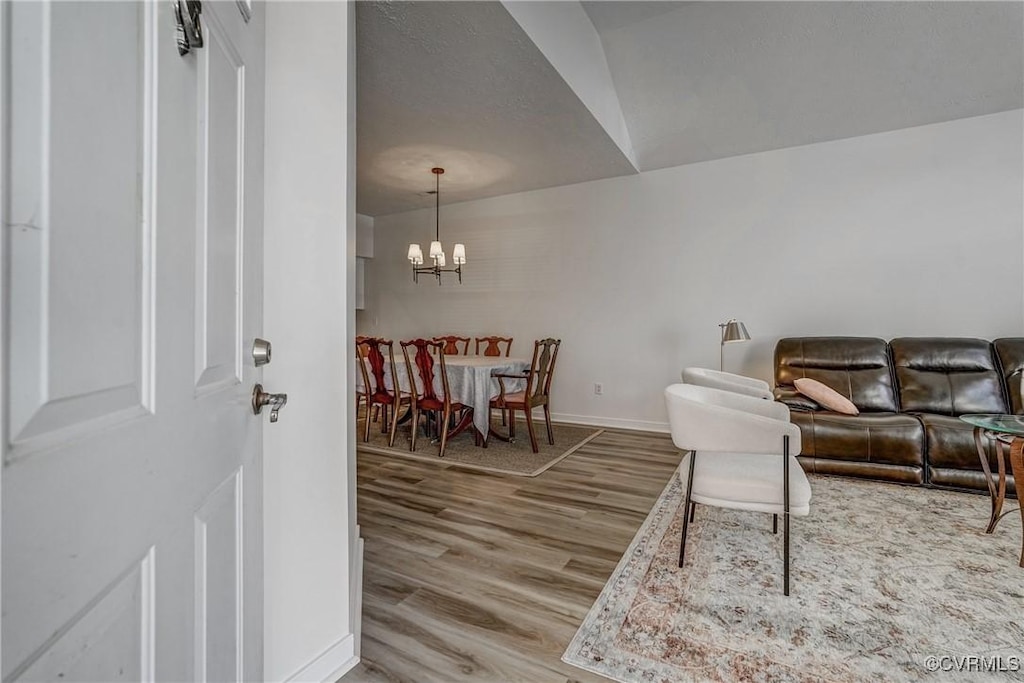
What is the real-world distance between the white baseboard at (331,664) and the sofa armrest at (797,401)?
10.7 feet

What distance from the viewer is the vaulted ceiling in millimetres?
2770

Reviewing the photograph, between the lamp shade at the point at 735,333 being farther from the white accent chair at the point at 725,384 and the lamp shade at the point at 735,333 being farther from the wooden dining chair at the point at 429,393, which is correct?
the wooden dining chair at the point at 429,393

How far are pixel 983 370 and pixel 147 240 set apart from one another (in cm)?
481

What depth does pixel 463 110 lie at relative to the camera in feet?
11.5

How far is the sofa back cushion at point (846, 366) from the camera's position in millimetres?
3529

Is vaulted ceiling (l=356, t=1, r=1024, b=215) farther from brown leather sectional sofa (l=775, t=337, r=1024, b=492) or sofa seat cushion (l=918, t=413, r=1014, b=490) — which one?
sofa seat cushion (l=918, t=413, r=1014, b=490)

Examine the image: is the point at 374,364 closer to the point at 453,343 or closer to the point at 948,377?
the point at 453,343

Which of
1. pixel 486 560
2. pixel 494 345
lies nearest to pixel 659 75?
pixel 494 345

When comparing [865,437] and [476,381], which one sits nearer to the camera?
[865,437]

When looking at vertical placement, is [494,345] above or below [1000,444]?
above

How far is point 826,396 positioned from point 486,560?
9.17 ft

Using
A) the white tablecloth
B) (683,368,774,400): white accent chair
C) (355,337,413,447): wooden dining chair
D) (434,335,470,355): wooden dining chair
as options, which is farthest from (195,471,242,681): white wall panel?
(434,335,470,355): wooden dining chair

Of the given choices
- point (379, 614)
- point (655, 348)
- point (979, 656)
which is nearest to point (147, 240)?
point (379, 614)

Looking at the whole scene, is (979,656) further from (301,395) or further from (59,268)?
(59,268)
